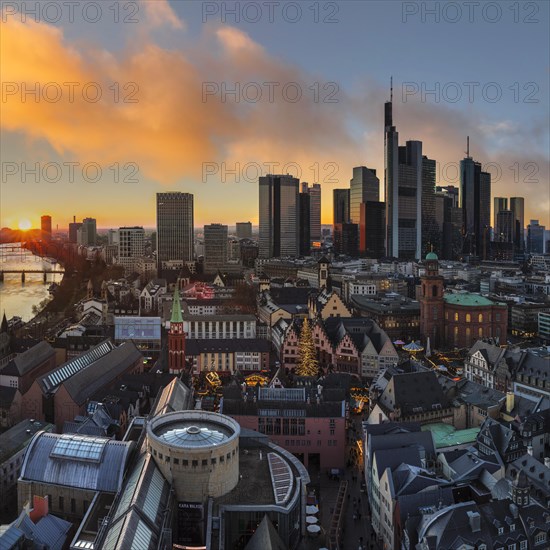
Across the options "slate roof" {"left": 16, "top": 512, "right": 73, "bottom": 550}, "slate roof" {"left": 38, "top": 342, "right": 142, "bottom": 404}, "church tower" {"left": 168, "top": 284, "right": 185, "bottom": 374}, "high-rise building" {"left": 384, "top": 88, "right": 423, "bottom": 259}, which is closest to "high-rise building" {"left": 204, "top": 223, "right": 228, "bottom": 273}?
"high-rise building" {"left": 384, "top": 88, "right": 423, "bottom": 259}

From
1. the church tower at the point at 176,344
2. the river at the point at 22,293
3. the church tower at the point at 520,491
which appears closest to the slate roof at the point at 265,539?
the church tower at the point at 520,491

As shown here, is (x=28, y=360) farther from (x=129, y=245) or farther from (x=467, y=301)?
(x=129, y=245)

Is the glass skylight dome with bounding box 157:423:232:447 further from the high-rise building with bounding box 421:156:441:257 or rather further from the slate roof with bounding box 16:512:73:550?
the high-rise building with bounding box 421:156:441:257

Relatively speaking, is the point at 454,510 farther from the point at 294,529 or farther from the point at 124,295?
the point at 124,295

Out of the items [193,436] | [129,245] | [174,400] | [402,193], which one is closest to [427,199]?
[402,193]

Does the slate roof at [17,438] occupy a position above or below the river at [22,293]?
above

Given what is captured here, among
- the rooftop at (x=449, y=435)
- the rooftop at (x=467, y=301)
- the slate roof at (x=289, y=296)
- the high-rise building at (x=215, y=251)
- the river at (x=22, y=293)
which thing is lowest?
the river at (x=22, y=293)

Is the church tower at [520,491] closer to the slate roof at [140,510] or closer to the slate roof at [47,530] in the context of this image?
the slate roof at [140,510]
